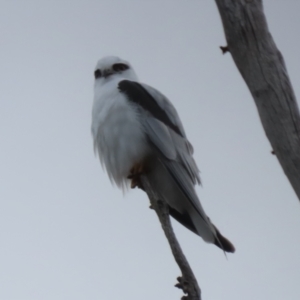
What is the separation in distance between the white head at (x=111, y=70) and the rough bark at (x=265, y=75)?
Result: 250 centimetres

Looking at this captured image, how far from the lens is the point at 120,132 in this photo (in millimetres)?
4945

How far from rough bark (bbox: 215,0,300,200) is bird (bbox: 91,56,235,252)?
67.1 inches

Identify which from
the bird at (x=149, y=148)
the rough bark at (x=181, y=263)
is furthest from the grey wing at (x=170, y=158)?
the rough bark at (x=181, y=263)

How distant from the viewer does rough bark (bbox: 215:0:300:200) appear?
308 cm

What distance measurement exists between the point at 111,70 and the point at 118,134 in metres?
1.10

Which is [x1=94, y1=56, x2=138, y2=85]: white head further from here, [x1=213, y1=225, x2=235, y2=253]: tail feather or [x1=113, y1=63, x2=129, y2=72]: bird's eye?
[x1=213, y1=225, x2=235, y2=253]: tail feather

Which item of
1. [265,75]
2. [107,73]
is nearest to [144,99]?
[107,73]

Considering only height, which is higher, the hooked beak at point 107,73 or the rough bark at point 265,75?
the hooked beak at point 107,73

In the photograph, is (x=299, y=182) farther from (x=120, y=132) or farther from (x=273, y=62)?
(x=120, y=132)

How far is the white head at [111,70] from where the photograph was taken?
5.78 metres

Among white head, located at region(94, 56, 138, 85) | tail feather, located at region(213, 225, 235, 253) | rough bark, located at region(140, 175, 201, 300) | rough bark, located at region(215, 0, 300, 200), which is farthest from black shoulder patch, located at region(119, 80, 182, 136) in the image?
rough bark, located at region(215, 0, 300, 200)

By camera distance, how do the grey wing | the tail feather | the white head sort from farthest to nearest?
the white head, the grey wing, the tail feather

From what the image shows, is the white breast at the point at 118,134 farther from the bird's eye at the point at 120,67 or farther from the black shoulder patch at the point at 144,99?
the bird's eye at the point at 120,67

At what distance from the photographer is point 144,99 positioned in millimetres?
5172
